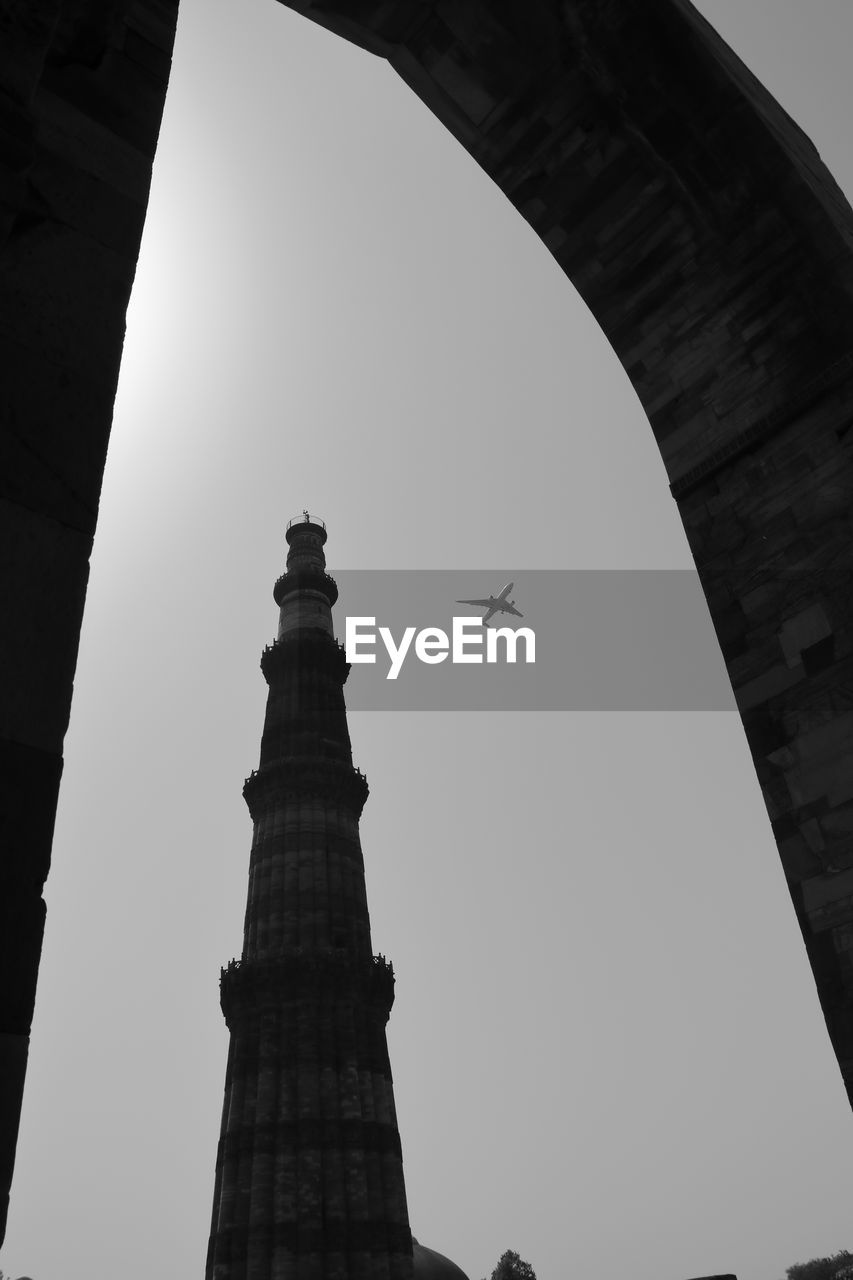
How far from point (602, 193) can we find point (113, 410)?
22.8 feet

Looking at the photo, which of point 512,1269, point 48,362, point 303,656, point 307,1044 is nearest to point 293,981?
point 307,1044

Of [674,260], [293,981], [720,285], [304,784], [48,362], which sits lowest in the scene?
[48,362]

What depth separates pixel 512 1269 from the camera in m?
65.2

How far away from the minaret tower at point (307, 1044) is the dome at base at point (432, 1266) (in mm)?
10788

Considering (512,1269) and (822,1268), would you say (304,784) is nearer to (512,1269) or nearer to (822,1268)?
(512,1269)

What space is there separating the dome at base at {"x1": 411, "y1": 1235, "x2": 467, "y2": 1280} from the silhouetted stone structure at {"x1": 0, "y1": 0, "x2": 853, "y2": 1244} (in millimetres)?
31008

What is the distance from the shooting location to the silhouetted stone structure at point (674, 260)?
260 cm

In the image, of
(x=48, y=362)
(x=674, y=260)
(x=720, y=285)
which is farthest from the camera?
(x=674, y=260)

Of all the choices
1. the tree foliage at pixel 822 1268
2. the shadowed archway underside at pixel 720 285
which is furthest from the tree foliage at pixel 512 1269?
the shadowed archway underside at pixel 720 285

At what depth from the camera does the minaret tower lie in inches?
836

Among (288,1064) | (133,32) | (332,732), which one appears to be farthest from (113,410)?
(332,732)

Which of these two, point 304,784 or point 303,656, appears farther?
point 303,656

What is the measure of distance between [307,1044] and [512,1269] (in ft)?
178

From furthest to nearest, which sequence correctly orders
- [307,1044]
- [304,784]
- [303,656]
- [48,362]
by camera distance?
[303,656], [304,784], [307,1044], [48,362]
